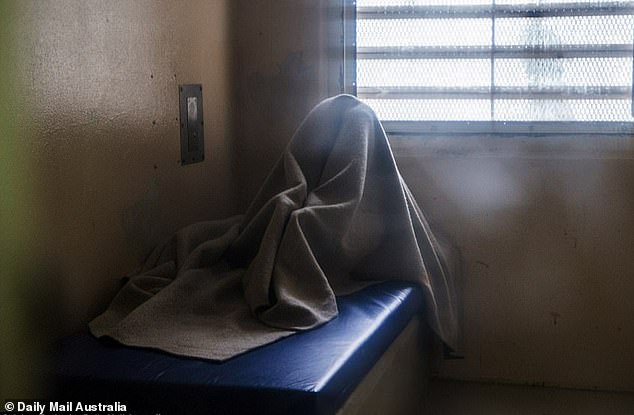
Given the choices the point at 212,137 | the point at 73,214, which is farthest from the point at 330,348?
the point at 212,137

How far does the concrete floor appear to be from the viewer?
2.54 meters

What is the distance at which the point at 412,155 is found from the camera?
9.02ft

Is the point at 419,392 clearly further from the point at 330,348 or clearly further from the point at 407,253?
the point at 330,348

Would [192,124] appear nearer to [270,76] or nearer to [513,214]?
[270,76]

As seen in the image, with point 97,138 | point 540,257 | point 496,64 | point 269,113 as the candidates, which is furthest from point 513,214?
point 97,138

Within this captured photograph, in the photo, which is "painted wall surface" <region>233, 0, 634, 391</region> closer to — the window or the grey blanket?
the window

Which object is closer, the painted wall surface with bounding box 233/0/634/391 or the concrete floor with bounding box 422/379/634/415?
the concrete floor with bounding box 422/379/634/415

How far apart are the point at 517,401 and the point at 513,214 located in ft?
1.76

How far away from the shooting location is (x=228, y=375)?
1.55 m

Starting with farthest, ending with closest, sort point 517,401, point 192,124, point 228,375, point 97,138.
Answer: point 517,401
point 192,124
point 97,138
point 228,375

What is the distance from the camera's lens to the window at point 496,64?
8.68ft

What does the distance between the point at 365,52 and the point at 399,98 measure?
18 cm

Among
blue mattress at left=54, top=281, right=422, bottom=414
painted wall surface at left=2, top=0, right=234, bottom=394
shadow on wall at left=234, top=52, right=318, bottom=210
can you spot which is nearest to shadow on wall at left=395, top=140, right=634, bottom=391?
shadow on wall at left=234, top=52, right=318, bottom=210

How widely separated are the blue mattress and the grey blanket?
48 millimetres
